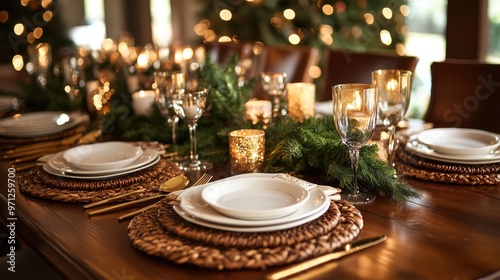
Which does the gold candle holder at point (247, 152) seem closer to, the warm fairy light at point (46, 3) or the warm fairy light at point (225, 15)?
the warm fairy light at point (225, 15)

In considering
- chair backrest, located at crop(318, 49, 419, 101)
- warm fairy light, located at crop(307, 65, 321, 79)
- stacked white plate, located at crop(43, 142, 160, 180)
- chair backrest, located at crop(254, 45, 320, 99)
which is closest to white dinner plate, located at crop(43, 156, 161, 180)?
stacked white plate, located at crop(43, 142, 160, 180)

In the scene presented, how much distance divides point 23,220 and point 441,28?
3698 mm

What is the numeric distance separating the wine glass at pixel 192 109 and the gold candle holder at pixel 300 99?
0.38 m

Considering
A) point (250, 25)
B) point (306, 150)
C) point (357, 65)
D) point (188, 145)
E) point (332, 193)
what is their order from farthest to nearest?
1. point (250, 25)
2. point (357, 65)
3. point (188, 145)
4. point (306, 150)
5. point (332, 193)

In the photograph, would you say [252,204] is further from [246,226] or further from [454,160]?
[454,160]

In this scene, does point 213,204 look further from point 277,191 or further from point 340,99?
point 340,99

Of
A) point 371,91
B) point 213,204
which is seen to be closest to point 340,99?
point 371,91

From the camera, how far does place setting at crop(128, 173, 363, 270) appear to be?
0.93m

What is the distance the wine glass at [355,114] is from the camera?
3.93 ft

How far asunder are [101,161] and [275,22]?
10.6 feet

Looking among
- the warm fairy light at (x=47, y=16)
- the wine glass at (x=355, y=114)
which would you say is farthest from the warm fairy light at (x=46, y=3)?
the wine glass at (x=355, y=114)

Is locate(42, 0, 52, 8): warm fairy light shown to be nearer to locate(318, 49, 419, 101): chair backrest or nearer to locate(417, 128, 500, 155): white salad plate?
locate(318, 49, 419, 101): chair backrest

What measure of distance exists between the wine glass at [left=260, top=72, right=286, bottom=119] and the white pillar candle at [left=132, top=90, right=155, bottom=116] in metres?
0.38

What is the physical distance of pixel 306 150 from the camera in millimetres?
1398
